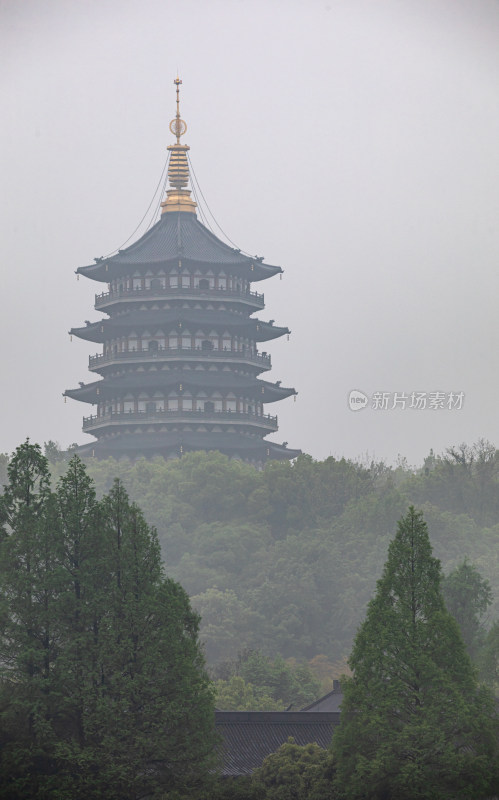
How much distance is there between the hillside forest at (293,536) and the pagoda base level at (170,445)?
1426mm

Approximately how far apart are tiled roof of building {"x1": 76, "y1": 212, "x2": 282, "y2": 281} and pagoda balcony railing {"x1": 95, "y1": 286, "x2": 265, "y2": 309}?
140 centimetres

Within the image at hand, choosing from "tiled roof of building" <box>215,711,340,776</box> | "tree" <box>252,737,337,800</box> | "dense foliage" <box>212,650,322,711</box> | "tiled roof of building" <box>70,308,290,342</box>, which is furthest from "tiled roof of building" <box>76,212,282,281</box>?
"tree" <box>252,737,337,800</box>

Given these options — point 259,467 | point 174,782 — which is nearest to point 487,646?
point 174,782

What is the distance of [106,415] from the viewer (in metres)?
92.1

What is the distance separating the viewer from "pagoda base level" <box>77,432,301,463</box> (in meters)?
90.6

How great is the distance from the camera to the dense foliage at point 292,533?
76.1 m

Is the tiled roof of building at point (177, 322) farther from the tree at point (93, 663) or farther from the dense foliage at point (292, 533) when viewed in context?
the tree at point (93, 663)

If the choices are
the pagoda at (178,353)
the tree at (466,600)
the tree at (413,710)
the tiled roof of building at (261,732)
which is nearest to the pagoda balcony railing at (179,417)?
the pagoda at (178,353)

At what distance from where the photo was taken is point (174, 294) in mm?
90812

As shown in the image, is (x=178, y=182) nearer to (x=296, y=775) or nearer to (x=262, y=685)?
(x=262, y=685)

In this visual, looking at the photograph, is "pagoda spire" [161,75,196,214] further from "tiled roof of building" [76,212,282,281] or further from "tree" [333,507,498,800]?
"tree" [333,507,498,800]

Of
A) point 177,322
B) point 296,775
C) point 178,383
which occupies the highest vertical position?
point 177,322

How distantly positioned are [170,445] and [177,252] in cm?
1075

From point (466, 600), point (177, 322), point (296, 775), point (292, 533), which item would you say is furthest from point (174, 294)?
point (296, 775)
